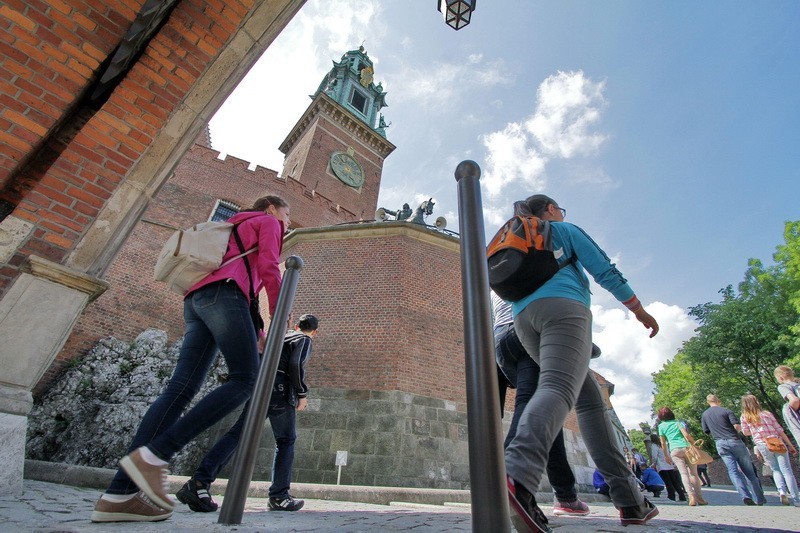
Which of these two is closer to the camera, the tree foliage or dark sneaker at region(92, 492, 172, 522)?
dark sneaker at region(92, 492, 172, 522)

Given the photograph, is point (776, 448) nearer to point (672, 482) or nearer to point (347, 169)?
point (672, 482)

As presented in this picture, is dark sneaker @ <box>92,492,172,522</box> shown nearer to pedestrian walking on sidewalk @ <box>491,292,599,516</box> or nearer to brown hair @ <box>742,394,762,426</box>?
pedestrian walking on sidewalk @ <box>491,292,599,516</box>

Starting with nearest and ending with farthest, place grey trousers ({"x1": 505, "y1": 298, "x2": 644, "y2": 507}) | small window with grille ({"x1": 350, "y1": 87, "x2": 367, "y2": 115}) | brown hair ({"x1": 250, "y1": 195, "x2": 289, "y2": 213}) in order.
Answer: grey trousers ({"x1": 505, "y1": 298, "x2": 644, "y2": 507}), brown hair ({"x1": 250, "y1": 195, "x2": 289, "y2": 213}), small window with grille ({"x1": 350, "y1": 87, "x2": 367, "y2": 115})

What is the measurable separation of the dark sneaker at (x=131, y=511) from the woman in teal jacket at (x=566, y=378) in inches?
61.1

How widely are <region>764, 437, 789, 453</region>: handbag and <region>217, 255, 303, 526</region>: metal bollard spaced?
659cm

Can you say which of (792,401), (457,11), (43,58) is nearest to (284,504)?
(43,58)

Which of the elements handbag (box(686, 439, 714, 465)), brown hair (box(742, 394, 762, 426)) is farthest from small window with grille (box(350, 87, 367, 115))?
handbag (box(686, 439, 714, 465))

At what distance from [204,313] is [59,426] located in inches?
447

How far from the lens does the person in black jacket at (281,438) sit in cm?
245

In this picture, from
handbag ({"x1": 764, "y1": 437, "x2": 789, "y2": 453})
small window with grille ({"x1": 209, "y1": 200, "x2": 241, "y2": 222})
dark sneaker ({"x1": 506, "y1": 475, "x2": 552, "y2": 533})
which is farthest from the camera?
small window with grille ({"x1": 209, "y1": 200, "x2": 241, "y2": 222})

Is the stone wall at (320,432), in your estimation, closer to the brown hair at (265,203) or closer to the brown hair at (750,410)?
the brown hair at (750,410)

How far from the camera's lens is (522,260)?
2.07 m

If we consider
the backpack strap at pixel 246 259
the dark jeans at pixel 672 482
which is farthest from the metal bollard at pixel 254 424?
the dark jeans at pixel 672 482

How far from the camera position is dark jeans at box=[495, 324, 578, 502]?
281 cm
